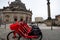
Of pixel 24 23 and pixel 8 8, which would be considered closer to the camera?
pixel 24 23

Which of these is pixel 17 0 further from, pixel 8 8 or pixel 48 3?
pixel 48 3

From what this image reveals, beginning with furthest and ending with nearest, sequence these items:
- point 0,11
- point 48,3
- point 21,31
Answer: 1. point 0,11
2. point 48,3
3. point 21,31

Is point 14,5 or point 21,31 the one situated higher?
point 14,5

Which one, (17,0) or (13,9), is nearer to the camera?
(13,9)

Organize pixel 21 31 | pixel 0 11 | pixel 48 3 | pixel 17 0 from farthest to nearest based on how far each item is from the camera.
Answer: pixel 17 0 < pixel 0 11 < pixel 48 3 < pixel 21 31

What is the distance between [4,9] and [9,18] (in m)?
4.38

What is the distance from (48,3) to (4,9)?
3830 centimetres

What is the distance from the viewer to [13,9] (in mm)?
64375

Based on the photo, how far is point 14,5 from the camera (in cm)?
6806

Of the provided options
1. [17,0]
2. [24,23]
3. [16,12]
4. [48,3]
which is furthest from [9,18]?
[24,23]

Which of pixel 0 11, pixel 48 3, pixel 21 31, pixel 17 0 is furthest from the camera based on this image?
pixel 17 0

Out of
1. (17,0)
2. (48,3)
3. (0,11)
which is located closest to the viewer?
(48,3)

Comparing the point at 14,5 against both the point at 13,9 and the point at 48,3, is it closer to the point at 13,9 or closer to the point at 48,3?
the point at 13,9

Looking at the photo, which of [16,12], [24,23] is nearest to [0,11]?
[16,12]
